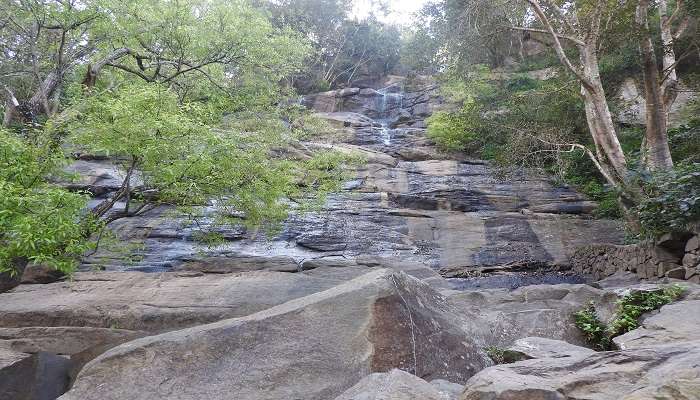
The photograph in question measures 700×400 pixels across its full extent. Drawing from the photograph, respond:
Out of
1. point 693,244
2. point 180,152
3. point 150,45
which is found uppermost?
point 150,45

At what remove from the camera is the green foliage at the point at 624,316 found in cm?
529

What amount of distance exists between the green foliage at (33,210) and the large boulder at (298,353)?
2.53 metres

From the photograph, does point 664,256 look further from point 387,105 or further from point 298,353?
point 387,105

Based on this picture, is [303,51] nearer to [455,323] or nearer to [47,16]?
[47,16]

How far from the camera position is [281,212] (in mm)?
10141

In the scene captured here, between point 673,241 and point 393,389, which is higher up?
point 673,241

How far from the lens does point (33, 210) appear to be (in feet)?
20.5

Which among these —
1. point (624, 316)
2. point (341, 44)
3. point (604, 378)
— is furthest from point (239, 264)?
point (341, 44)

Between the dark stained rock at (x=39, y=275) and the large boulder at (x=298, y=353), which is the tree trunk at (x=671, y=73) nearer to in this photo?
the large boulder at (x=298, y=353)

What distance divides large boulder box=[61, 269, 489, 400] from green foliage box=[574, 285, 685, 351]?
1833 millimetres

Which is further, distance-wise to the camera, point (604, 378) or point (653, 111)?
point (653, 111)

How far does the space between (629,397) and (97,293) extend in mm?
8487

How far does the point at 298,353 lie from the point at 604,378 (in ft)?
7.81

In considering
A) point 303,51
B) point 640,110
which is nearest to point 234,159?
point 303,51
